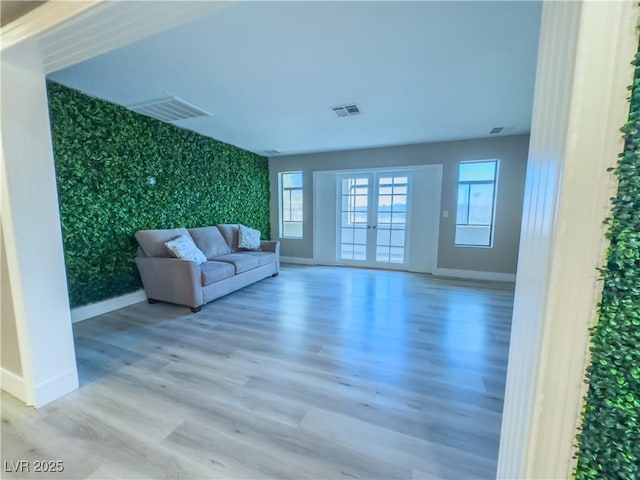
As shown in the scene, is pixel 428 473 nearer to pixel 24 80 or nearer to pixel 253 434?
pixel 253 434

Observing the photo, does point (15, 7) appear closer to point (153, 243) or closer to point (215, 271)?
point (153, 243)

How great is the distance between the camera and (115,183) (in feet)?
9.93

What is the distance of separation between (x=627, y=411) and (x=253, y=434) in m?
1.48

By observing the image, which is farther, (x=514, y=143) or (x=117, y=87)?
(x=514, y=143)

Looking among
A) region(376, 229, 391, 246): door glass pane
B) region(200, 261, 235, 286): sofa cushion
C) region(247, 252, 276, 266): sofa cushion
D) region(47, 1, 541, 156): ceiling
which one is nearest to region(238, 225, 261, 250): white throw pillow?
region(247, 252, 276, 266): sofa cushion

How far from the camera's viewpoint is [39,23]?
1218mm

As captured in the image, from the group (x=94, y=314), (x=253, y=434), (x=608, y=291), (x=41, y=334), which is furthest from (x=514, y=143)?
(x=94, y=314)

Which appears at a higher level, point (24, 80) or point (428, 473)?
point (24, 80)

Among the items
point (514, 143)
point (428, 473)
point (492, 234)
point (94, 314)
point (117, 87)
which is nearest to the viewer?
point (428, 473)

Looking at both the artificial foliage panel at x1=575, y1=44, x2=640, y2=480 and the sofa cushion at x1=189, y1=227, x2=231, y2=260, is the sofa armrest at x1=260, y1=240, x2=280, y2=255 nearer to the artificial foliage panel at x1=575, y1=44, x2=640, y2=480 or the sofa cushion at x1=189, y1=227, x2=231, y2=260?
the sofa cushion at x1=189, y1=227, x2=231, y2=260

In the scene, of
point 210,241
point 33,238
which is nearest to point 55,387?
point 33,238

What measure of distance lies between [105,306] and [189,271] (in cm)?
108

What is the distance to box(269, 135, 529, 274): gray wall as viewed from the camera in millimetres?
4180

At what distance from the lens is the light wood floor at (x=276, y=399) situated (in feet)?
4.16
